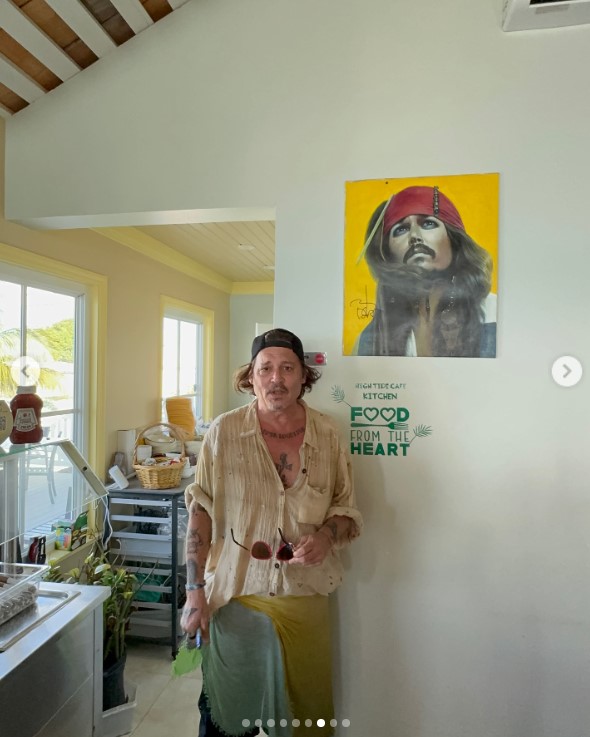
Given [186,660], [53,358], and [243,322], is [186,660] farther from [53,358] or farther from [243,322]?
[243,322]

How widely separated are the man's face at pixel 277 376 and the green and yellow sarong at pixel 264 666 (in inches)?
22.6

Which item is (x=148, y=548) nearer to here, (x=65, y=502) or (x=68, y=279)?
(x=65, y=502)

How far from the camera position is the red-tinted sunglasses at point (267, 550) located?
1.31 m

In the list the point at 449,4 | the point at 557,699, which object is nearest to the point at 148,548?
the point at 557,699

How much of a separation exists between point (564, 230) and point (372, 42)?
87cm

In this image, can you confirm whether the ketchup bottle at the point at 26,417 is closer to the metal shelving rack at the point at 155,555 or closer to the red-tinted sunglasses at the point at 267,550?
the red-tinted sunglasses at the point at 267,550

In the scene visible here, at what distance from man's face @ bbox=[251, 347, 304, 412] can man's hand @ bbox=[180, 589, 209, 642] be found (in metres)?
0.57

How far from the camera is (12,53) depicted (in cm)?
158

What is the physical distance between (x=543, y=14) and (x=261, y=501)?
1.65 meters

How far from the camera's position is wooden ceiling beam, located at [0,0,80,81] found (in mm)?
1445

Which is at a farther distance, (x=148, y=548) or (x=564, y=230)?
(x=148, y=548)

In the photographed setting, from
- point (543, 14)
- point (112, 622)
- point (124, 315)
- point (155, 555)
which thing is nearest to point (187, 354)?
point (124, 315)

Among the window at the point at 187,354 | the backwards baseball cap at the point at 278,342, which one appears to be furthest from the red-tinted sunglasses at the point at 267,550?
the window at the point at 187,354

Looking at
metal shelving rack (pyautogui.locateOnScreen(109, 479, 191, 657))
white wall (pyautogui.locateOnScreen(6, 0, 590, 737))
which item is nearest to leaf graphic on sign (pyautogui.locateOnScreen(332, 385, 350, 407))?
white wall (pyautogui.locateOnScreen(6, 0, 590, 737))
